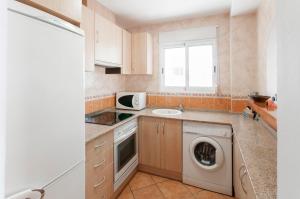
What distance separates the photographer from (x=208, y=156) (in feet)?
7.19

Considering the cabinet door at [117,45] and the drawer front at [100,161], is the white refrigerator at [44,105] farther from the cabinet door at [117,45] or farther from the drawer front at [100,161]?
the cabinet door at [117,45]

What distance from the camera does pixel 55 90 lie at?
0.93 meters

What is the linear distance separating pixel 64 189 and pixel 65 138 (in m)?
0.31

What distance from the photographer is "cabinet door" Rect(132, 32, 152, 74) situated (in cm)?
277

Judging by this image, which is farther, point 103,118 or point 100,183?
point 103,118

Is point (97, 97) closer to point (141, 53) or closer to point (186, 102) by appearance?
point (141, 53)

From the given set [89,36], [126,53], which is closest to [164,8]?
[126,53]

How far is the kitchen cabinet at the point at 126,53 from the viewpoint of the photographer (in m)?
2.61

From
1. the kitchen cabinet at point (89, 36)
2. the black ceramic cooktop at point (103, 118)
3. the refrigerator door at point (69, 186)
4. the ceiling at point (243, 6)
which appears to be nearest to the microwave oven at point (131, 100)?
the black ceramic cooktop at point (103, 118)

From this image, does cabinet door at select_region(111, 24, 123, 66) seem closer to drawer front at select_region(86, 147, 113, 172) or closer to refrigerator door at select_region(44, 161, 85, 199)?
drawer front at select_region(86, 147, 113, 172)

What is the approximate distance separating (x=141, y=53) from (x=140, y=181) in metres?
1.98

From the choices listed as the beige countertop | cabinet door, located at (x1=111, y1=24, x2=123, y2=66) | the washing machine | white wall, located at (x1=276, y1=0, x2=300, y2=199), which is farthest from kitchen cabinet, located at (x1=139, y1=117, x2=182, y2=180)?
white wall, located at (x1=276, y1=0, x2=300, y2=199)

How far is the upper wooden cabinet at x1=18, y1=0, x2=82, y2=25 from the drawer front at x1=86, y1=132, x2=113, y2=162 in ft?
3.24

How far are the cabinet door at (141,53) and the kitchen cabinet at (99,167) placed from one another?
139cm
